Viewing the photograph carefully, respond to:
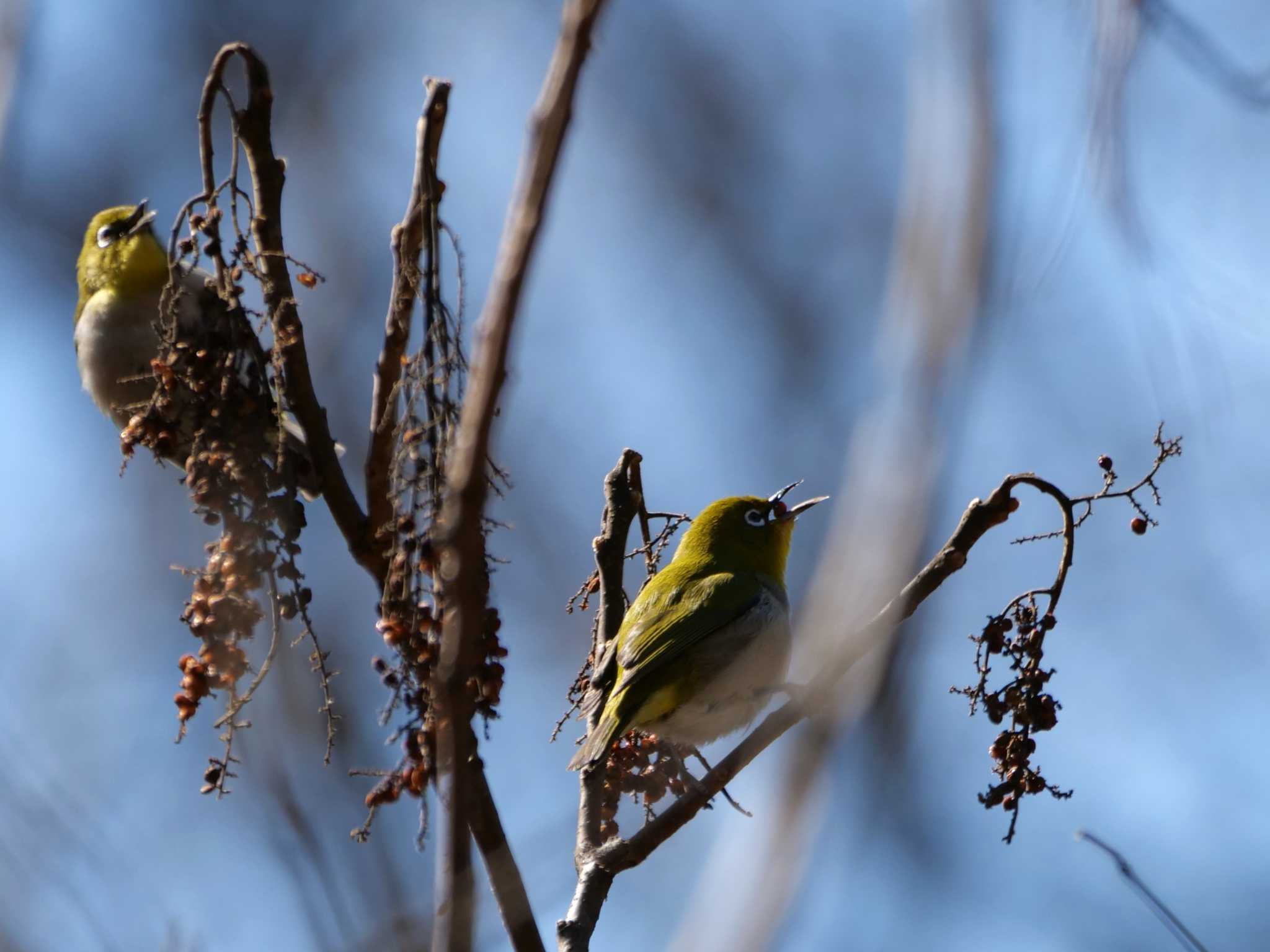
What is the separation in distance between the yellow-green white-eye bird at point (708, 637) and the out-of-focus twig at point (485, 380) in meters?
1.78

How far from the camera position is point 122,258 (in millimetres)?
5180

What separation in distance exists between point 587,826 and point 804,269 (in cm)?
355

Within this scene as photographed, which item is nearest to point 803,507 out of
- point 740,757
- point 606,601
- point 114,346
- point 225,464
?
point 606,601

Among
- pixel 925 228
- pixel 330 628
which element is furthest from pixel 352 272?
pixel 925 228

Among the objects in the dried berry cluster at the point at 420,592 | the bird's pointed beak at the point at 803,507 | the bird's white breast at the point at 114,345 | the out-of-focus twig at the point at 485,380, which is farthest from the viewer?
the bird's white breast at the point at 114,345

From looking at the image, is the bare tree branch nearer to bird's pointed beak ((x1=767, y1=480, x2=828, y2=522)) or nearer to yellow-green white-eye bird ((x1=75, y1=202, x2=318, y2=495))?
bird's pointed beak ((x1=767, y1=480, x2=828, y2=522))

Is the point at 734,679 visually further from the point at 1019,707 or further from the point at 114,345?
the point at 114,345

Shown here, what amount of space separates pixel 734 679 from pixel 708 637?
0.17m

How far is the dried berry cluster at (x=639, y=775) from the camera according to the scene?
2.81 metres

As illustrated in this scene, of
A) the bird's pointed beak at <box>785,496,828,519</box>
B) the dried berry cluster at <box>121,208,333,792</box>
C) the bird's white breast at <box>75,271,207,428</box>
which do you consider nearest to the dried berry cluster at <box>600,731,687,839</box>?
the dried berry cluster at <box>121,208,333,792</box>

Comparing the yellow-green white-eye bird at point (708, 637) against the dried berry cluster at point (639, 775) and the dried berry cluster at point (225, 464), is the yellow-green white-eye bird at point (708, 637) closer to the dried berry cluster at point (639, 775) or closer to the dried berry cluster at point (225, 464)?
the dried berry cluster at point (639, 775)

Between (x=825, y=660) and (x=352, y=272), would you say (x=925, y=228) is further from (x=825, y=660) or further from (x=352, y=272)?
(x=352, y=272)

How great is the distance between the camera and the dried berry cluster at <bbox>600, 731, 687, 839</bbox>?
9.23ft

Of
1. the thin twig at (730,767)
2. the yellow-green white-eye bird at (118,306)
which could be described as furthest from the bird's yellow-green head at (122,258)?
the thin twig at (730,767)
